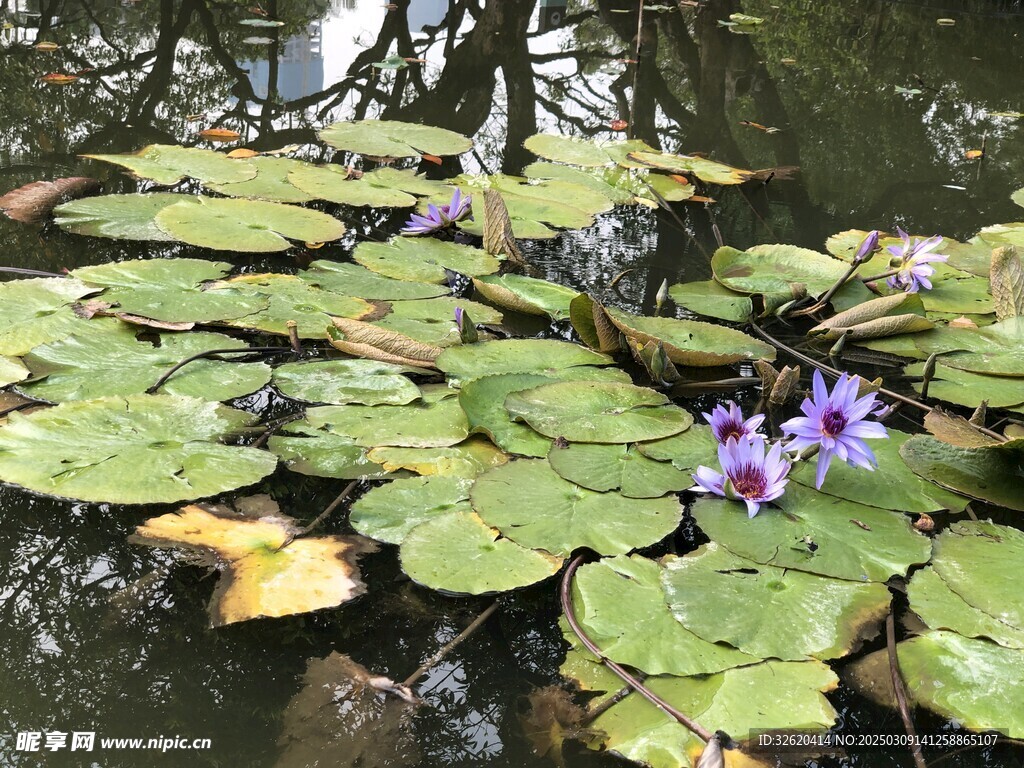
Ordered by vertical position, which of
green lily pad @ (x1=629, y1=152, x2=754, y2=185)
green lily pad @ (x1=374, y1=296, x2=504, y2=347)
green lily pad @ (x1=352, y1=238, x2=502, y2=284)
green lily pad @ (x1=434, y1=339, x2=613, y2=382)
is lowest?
green lily pad @ (x1=434, y1=339, x2=613, y2=382)

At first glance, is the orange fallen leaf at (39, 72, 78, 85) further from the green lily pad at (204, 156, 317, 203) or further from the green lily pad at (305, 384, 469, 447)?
the green lily pad at (305, 384, 469, 447)

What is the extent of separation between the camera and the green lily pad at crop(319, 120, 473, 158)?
11.5 feet

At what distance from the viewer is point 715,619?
50.9 inches

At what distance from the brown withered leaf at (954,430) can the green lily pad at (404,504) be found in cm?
93

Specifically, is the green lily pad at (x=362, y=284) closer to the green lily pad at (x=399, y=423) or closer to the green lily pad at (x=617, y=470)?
the green lily pad at (x=399, y=423)

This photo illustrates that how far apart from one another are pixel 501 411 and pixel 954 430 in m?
0.91

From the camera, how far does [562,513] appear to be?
1.51 m

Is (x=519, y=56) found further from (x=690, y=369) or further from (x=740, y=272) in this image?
(x=690, y=369)

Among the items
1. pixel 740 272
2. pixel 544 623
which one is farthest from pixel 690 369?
pixel 544 623

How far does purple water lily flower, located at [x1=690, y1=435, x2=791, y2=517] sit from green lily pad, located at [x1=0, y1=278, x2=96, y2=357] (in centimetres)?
149

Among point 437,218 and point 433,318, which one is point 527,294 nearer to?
point 433,318

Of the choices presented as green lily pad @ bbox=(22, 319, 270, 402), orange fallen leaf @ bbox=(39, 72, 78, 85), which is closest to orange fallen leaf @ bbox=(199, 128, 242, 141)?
orange fallen leaf @ bbox=(39, 72, 78, 85)

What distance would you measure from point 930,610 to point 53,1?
252 inches

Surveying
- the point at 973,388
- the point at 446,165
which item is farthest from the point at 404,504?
the point at 446,165
